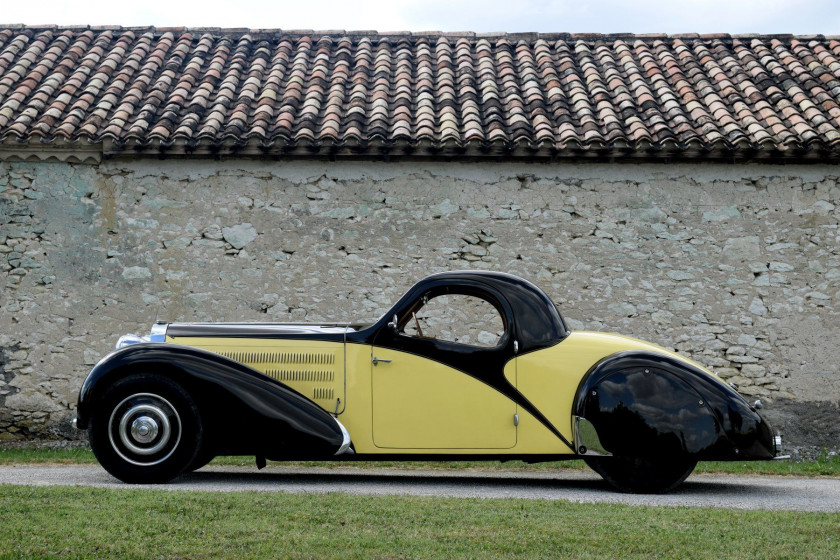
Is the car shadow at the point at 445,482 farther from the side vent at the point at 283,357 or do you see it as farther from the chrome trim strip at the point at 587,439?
the side vent at the point at 283,357

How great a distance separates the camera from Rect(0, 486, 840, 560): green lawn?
4805mm

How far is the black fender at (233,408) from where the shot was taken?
6.92 metres

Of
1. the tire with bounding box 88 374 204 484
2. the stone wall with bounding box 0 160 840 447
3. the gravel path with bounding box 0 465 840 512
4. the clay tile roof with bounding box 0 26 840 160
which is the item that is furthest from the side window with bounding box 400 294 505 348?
the tire with bounding box 88 374 204 484

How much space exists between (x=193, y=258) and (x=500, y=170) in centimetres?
341

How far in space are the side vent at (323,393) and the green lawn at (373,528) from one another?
106 centimetres

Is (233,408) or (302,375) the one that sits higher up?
(302,375)

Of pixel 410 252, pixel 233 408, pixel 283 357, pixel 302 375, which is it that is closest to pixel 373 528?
pixel 233 408

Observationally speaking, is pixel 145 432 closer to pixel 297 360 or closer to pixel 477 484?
pixel 297 360

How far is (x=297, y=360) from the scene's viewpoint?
285 inches

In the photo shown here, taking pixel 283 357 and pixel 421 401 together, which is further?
pixel 283 357

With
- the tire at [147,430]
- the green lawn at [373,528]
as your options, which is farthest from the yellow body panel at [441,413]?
the tire at [147,430]

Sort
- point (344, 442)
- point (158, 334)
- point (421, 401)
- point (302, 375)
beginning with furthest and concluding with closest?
point (158, 334) < point (302, 375) < point (421, 401) < point (344, 442)

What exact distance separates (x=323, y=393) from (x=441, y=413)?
2.80ft

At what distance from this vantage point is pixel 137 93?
11.8m
